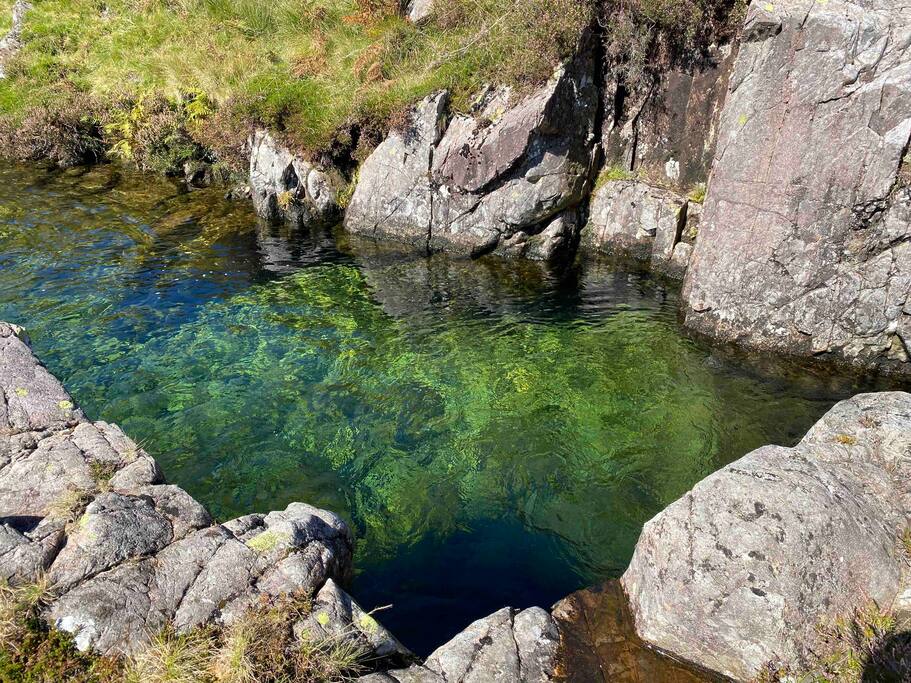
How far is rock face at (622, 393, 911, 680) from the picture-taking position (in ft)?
18.9

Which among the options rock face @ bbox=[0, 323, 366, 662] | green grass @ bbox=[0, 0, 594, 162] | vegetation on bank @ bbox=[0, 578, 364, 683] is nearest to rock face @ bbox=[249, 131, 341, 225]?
green grass @ bbox=[0, 0, 594, 162]

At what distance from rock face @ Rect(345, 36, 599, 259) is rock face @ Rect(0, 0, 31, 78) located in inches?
781

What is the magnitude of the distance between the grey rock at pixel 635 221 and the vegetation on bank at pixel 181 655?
1312cm

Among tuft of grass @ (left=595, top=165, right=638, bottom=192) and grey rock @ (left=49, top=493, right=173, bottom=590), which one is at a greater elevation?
tuft of grass @ (left=595, top=165, right=638, bottom=192)

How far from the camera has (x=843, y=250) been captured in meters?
11.4

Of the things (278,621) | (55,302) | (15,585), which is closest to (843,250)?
(278,621)

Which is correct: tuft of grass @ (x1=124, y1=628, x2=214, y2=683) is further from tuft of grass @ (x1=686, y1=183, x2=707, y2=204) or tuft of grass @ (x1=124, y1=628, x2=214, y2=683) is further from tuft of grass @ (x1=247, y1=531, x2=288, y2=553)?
tuft of grass @ (x1=686, y1=183, x2=707, y2=204)

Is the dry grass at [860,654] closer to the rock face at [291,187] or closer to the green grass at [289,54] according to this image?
the green grass at [289,54]

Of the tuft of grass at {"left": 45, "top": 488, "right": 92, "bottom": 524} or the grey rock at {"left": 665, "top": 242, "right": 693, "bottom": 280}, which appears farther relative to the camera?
the grey rock at {"left": 665, "top": 242, "right": 693, "bottom": 280}

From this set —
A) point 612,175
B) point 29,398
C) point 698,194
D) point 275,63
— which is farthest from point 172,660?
point 275,63

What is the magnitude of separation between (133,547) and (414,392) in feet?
19.8

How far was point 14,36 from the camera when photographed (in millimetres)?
27172

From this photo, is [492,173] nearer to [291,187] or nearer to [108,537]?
[291,187]

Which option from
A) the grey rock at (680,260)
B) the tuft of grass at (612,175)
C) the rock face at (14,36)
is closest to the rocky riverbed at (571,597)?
the grey rock at (680,260)
